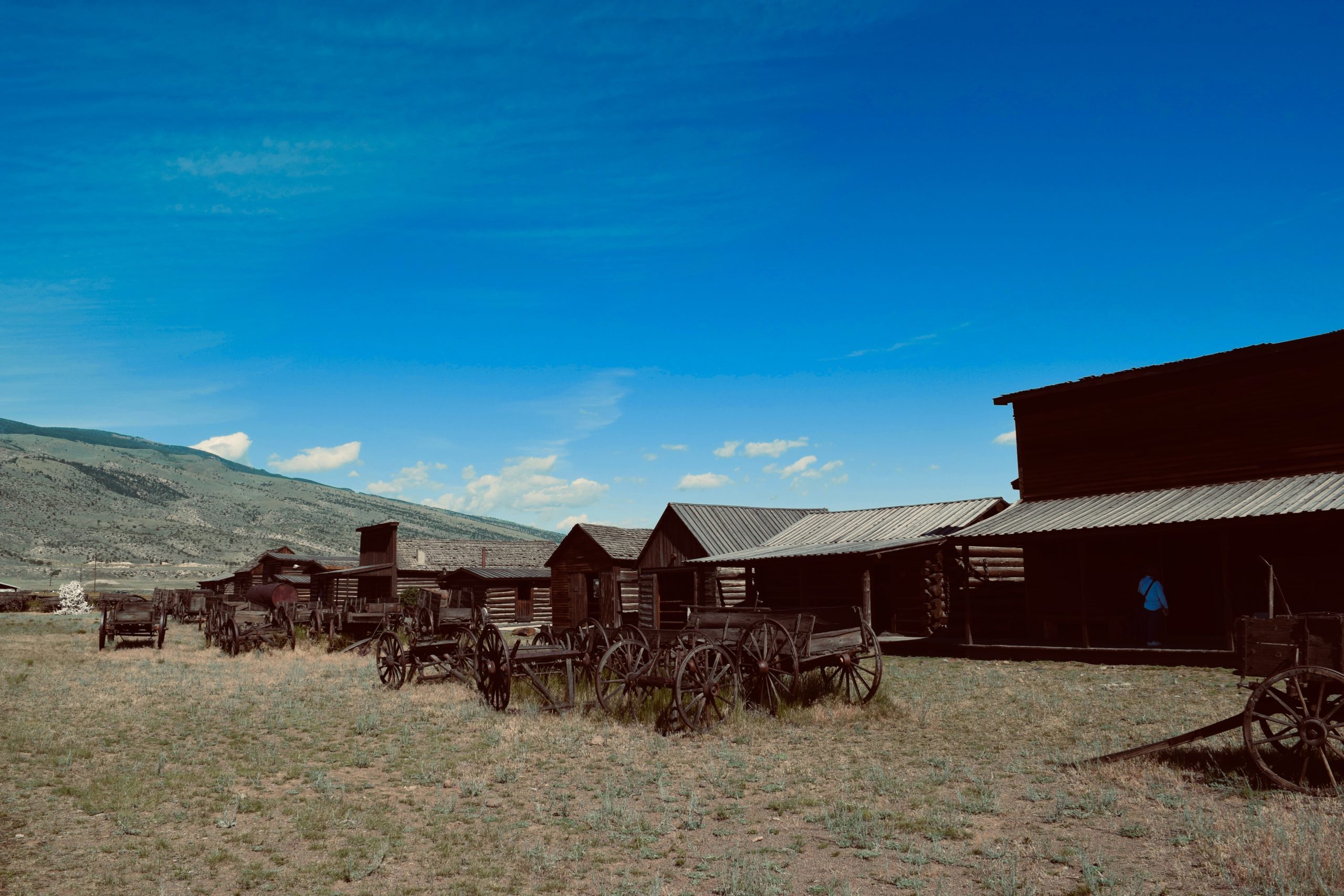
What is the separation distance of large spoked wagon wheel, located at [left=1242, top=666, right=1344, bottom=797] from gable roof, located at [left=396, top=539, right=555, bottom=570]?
42691mm

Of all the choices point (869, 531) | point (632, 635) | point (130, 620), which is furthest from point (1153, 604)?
point (130, 620)

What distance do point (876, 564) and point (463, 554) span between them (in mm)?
30469

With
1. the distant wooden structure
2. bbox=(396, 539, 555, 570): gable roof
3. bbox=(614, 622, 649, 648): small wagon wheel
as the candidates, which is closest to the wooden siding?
bbox=(614, 622, 649, 648): small wagon wheel

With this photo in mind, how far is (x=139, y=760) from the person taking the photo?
1108 centimetres

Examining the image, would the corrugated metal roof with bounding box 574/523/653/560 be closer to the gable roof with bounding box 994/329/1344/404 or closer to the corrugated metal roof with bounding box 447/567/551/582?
the corrugated metal roof with bounding box 447/567/551/582

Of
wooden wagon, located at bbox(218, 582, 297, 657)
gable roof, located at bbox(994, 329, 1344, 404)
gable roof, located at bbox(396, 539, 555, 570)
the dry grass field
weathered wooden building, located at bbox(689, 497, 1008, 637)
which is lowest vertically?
the dry grass field

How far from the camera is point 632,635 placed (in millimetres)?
14750

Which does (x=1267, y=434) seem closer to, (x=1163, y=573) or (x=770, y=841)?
(x=1163, y=573)

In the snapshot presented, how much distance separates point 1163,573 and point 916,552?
637 centimetres

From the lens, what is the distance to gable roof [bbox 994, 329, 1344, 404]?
1964cm

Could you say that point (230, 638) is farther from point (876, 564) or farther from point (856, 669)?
point (856, 669)

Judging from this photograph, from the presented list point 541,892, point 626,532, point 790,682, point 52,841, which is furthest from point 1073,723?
point 626,532

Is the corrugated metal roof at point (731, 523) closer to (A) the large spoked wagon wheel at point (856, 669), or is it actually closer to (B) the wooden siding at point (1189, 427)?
(B) the wooden siding at point (1189, 427)

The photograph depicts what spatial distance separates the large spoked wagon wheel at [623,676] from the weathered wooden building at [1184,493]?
10.3 meters
